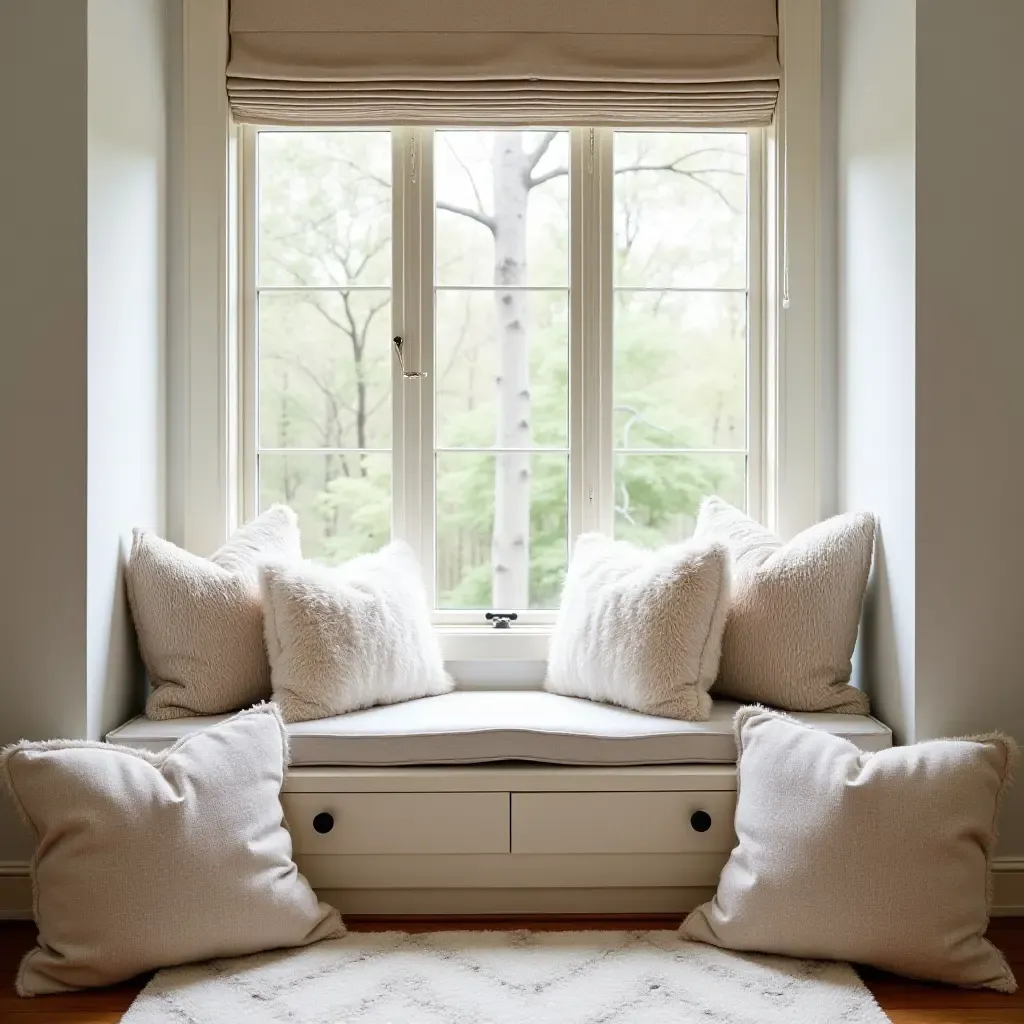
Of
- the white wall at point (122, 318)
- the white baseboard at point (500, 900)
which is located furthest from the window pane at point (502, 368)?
the white baseboard at point (500, 900)

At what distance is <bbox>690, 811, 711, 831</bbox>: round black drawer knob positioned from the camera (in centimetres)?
223

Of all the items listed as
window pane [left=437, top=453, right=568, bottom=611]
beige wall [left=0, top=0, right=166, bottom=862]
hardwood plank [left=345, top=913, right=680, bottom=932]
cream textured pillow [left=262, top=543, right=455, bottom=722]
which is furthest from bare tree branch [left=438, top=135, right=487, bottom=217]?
hardwood plank [left=345, top=913, right=680, bottom=932]

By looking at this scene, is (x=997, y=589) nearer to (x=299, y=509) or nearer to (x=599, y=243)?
(x=599, y=243)

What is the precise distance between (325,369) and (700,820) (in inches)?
60.6

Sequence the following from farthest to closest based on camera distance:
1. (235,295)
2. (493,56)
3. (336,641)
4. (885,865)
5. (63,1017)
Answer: (235,295)
(493,56)
(336,641)
(885,865)
(63,1017)

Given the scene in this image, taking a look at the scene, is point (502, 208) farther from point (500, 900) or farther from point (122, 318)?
point (500, 900)

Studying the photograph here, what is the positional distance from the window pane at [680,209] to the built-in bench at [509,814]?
51.0 inches

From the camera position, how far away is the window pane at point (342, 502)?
2.86m

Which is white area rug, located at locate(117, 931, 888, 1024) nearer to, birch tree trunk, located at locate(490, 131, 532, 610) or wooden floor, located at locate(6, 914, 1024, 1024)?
wooden floor, located at locate(6, 914, 1024, 1024)

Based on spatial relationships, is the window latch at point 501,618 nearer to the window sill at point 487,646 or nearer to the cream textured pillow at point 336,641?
the window sill at point 487,646

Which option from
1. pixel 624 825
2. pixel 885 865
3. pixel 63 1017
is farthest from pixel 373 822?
pixel 885 865

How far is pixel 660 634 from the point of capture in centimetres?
239

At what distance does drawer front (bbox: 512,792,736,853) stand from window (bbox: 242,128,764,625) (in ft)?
2.34

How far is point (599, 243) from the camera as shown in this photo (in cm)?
283
